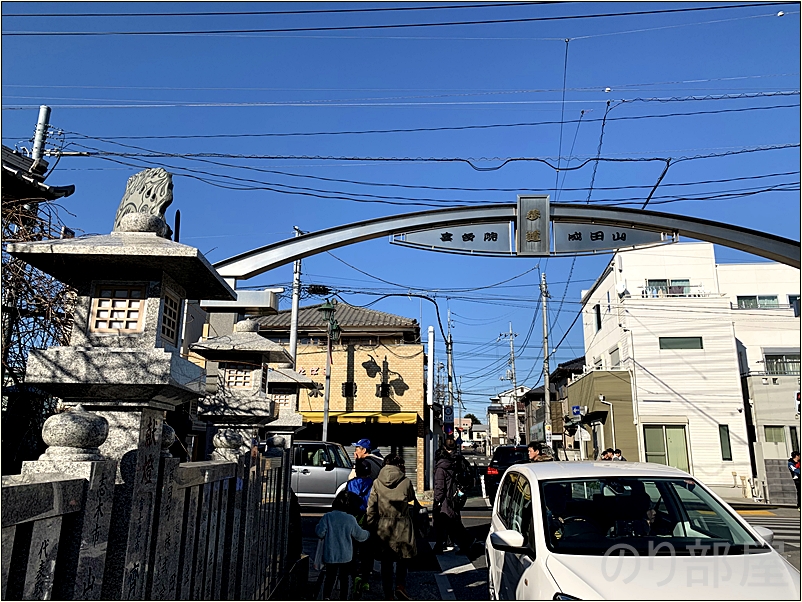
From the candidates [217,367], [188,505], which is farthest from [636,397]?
[188,505]

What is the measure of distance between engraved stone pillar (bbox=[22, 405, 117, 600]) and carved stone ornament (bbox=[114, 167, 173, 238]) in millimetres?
1830

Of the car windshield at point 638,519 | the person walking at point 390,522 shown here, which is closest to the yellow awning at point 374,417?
the person walking at point 390,522

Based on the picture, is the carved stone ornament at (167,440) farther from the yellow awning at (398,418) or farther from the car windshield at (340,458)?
the yellow awning at (398,418)

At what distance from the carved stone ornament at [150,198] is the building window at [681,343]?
2693 centimetres

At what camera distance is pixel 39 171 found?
10523 millimetres

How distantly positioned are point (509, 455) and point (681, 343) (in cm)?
1268

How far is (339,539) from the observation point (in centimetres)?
Result: 601

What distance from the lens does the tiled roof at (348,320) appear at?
26250 millimetres

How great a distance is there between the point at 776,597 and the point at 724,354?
86.1 ft

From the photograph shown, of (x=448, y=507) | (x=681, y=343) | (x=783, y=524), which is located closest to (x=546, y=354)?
(x=681, y=343)

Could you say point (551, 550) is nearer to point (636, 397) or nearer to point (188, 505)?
point (188, 505)

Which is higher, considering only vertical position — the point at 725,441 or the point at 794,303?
the point at 794,303

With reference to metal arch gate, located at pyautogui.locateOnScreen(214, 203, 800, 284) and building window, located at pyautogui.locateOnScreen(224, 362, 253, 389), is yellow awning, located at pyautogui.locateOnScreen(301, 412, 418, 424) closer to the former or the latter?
building window, located at pyautogui.locateOnScreen(224, 362, 253, 389)

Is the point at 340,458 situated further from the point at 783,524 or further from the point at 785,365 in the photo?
the point at 785,365
